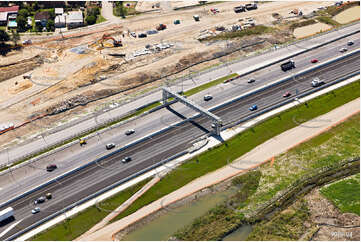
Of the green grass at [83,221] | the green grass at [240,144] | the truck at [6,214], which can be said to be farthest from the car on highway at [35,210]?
the green grass at [240,144]

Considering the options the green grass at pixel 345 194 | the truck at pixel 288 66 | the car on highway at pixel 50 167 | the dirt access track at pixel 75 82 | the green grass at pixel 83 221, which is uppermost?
the truck at pixel 288 66

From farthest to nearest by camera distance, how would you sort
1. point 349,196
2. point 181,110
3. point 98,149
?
point 181,110 < point 98,149 < point 349,196

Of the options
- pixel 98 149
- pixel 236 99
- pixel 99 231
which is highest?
pixel 236 99

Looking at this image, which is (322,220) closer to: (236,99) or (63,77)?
(236,99)

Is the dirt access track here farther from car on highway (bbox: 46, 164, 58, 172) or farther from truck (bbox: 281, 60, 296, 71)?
car on highway (bbox: 46, 164, 58, 172)

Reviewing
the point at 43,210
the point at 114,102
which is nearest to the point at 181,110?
the point at 114,102

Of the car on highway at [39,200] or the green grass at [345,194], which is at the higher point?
the green grass at [345,194]

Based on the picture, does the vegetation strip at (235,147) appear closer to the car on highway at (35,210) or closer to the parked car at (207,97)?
the car on highway at (35,210)

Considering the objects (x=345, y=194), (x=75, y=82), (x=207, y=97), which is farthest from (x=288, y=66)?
(x=75, y=82)
